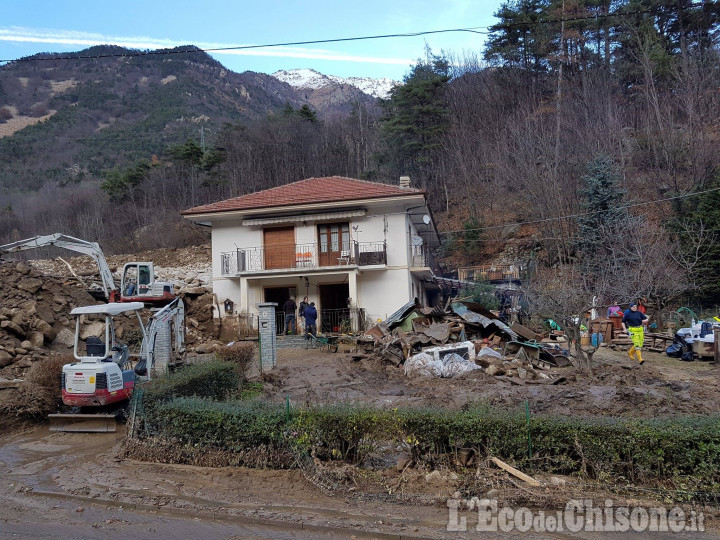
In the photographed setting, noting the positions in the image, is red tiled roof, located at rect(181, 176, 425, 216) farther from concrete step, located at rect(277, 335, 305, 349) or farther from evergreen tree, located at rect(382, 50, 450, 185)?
evergreen tree, located at rect(382, 50, 450, 185)

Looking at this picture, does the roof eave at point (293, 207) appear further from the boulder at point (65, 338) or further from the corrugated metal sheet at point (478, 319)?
the boulder at point (65, 338)

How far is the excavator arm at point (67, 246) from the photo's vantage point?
796 inches

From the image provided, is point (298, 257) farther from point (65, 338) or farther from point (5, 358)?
point (5, 358)

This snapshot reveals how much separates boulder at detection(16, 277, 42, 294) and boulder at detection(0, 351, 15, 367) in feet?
14.7

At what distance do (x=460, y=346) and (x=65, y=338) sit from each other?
42.8 feet

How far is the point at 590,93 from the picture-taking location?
37688 millimetres

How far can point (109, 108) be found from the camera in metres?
90.0

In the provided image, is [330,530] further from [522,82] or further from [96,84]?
[96,84]

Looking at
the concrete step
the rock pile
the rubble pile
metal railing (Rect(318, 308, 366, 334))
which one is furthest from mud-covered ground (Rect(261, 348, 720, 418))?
the rock pile

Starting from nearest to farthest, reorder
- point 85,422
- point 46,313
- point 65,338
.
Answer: point 85,422, point 65,338, point 46,313

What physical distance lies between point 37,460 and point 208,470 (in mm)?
3450

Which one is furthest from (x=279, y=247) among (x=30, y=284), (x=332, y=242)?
(x=30, y=284)

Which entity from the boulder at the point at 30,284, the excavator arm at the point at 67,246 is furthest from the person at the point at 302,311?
the boulder at the point at 30,284

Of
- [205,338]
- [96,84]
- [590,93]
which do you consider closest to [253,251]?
[205,338]
